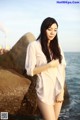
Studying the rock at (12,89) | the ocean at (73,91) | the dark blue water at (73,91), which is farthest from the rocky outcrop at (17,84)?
the dark blue water at (73,91)

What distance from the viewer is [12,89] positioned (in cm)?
221

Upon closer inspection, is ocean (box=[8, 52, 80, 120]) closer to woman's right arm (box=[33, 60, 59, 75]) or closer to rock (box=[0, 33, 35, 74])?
rock (box=[0, 33, 35, 74])

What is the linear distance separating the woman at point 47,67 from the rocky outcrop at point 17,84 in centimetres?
38

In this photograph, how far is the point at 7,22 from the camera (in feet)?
8.59

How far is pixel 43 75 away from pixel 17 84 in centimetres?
44

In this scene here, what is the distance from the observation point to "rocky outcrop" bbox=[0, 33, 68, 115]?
220cm

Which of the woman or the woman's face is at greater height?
the woman's face

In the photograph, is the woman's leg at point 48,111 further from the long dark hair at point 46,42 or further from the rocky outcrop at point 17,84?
the rocky outcrop at point 17,84

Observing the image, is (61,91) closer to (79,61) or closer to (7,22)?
(7,22)

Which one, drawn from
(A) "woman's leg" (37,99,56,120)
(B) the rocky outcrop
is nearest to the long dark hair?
(A) "woman's leg" (37,99,56,120)

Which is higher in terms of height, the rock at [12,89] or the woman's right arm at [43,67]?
the woman's right arm at [43,67]

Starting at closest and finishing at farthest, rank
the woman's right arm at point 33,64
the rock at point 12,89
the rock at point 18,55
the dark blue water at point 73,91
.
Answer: the woman's right arm at point 33,64
the rock at point 12,89
the rock at point 18,55
the dark blue water at point 73,91

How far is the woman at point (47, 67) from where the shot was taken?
1.78m

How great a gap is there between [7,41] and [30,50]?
95 cm
